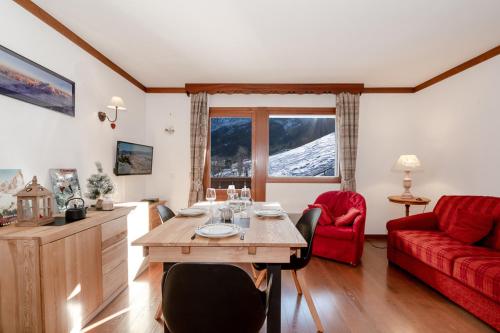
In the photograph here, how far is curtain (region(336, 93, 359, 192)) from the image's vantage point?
4.25 meters

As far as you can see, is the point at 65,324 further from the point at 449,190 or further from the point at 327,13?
the point at 449,190

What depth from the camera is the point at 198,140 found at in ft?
14.2

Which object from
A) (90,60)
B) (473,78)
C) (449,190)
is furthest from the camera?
(449,190)

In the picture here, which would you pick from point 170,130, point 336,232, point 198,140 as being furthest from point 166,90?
point 336,232

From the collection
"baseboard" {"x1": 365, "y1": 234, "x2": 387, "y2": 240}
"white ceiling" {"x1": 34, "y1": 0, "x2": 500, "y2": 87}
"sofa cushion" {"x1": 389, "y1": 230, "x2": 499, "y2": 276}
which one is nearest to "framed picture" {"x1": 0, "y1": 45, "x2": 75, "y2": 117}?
"white ceiling" {"x1": 34, "y1": 0, "x2": 500, "y2": 87}

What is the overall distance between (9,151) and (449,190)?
5.23m

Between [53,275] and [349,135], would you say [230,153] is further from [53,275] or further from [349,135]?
[53,275]

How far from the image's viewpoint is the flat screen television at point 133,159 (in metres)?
3.44

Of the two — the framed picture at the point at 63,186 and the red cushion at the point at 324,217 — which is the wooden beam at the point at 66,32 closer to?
the framed picture at the point at 63,186

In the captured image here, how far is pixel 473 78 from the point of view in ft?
10.9

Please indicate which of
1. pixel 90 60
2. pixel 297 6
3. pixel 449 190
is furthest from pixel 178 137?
pixel 449 190

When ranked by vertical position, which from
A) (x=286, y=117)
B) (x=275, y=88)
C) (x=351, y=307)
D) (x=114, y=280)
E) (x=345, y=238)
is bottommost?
(x=351, y=307)

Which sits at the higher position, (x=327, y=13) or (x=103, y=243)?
(x=327, y=13)

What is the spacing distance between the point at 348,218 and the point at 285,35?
7.90 feet
